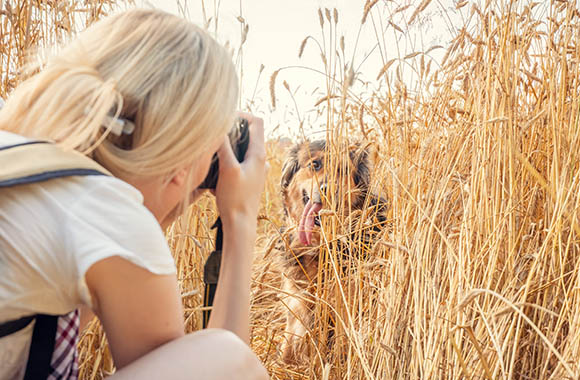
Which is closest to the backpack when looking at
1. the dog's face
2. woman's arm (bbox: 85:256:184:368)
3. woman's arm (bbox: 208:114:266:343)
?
woman's arm (bbox: 85:256:184:368)

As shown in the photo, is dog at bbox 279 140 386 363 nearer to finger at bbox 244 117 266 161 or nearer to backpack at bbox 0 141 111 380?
finger at bbox 244 117 266 161

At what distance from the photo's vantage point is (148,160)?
83 cm

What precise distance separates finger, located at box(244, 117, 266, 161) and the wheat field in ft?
0.92

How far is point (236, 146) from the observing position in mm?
1208

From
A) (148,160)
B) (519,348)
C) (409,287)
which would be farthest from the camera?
(409,287)

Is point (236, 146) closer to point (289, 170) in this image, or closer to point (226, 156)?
point (226, 156)

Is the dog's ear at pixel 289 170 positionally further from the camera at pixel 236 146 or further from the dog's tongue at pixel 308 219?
the camera at pixel 236 146

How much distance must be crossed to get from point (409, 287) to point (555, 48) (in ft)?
2.53

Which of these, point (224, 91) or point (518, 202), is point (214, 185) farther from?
point (518, 202)

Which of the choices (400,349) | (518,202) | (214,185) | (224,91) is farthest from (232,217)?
(518,202)

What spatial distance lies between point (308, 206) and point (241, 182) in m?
1.53

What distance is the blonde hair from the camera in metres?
0.80

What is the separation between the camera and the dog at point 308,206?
63.3 inches

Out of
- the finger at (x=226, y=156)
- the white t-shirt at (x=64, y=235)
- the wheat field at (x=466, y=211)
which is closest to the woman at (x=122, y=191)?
the white t-shirt at (x=64, y=235)
